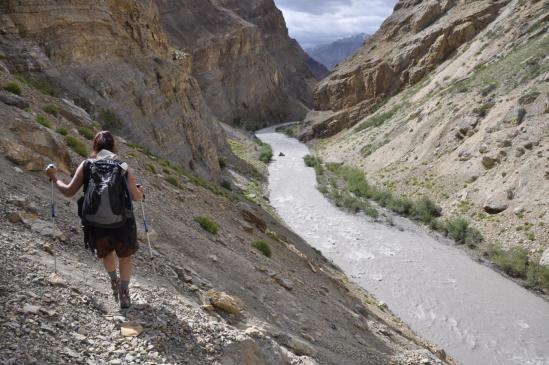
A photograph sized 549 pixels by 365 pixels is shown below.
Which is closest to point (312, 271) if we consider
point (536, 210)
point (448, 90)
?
point (536, 210)

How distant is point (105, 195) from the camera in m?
4.75

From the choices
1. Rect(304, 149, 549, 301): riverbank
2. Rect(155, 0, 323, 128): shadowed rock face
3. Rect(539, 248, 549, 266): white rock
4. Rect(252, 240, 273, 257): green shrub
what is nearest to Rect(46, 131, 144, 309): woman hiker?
Rect(252, 240, 273, 257): green shrub

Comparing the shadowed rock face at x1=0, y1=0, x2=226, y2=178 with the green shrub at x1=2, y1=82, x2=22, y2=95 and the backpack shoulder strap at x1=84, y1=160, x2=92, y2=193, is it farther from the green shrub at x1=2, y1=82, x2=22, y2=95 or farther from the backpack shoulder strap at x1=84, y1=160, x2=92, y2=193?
the backpack shoulder strap at x1=84, y1=160, x2=92, y2=193

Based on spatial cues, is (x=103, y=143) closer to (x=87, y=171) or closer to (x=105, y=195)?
(x=87, y=171)

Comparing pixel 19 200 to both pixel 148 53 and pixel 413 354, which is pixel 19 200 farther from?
pixel 148 53

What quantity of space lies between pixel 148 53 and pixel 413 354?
21.8 metres

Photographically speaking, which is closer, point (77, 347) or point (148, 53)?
point (77, 347)

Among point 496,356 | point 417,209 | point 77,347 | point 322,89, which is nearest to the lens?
point 77,347

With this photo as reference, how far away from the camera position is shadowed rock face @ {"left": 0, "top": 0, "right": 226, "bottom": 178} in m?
18.6

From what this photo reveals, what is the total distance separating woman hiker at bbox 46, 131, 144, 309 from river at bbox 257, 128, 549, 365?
13.6 metres

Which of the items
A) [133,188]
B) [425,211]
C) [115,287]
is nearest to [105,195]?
[133,188]

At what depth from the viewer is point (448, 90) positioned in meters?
39.9

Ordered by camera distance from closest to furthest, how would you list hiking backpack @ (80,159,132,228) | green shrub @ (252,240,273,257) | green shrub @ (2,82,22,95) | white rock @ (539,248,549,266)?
hiking backpack @ (80,159,132,228), green shrub @ (2,82,22,95), green shrub @ (252,240,273,257), white rock @ (539,248,549,266)

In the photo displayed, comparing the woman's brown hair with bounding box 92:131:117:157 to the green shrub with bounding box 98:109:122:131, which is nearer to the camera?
the woman's brown hair with bounding box 92:131:117:157
